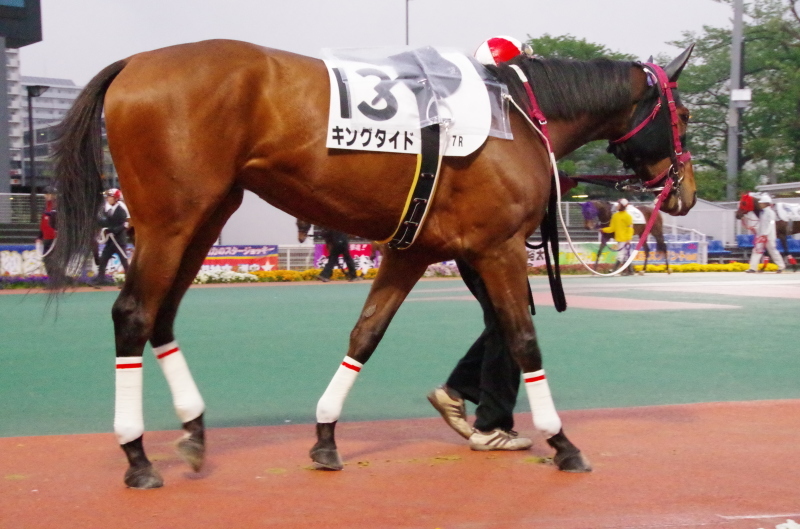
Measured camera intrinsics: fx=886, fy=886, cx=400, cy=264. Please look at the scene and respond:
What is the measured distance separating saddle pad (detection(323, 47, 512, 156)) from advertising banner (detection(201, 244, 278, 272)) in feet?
49.9

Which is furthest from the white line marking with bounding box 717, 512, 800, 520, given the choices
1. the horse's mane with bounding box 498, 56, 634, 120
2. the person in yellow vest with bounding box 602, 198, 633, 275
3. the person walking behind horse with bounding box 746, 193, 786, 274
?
the person walking behind horse with bounding box 746, 193, 786, 274

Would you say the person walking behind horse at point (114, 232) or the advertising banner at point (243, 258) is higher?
the person walking behind horse at point (114, 232)

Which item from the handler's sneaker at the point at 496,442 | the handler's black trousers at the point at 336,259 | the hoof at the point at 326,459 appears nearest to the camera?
the hoof at the point at 326,459

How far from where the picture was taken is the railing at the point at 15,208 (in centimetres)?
2189

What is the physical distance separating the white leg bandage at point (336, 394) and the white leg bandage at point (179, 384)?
21.3 inches

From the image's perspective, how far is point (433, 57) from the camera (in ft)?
13.4

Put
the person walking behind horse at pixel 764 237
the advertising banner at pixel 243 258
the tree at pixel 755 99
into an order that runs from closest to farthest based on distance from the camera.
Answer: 1. the advertising banner at pixel 243 258
2. the person walking behind horse at pixel 764 237
3. the tree at pixel 755 99

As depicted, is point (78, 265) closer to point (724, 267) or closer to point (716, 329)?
point (716, 329)

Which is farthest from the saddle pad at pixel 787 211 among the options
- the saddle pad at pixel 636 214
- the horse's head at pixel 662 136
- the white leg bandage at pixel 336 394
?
the white leg bandage at pixel 336 394

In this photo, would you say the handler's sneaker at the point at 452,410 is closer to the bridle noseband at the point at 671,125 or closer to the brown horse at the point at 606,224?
the bridle noseband at the point at 671,125

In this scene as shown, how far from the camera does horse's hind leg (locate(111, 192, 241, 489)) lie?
11.7 ft

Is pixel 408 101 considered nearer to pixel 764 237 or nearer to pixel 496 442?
pixel 496 442

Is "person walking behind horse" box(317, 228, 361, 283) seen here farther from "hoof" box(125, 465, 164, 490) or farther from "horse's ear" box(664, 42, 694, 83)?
"hoof" box(125, 465, 164, 490)

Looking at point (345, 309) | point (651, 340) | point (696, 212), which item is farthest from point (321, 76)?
point (696, 212)
